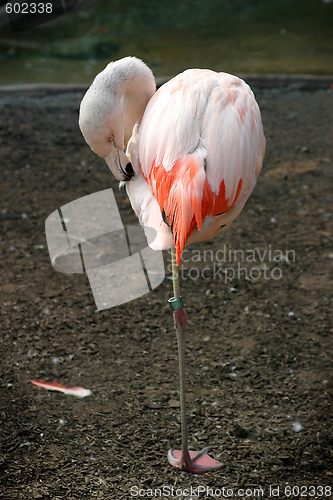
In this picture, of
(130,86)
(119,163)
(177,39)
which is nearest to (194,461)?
(119,163)

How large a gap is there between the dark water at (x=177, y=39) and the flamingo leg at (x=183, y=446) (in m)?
4.41

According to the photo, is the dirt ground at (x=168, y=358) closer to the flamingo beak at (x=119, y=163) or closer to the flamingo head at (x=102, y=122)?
the flamingo beak at (x=119, y=163)

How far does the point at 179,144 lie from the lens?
1939 mm

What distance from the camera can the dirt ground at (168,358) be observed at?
2.41 meters

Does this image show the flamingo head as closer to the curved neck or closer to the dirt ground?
the curved neck

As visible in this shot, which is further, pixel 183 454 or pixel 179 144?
pixel 183 454

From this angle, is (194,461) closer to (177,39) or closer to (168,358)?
(168,358)

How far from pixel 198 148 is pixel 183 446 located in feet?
4.15

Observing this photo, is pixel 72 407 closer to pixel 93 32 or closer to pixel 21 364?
pixel 21 364

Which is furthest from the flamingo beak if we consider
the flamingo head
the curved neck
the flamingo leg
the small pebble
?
the small pebble

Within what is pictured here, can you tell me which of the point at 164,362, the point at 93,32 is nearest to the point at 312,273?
the point at 164,362

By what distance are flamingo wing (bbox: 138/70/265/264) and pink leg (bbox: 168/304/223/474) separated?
53cm

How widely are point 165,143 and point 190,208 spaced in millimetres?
287

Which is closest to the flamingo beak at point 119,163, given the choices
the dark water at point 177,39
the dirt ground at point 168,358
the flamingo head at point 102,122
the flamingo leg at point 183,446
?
the flamingo head at point 102,122
